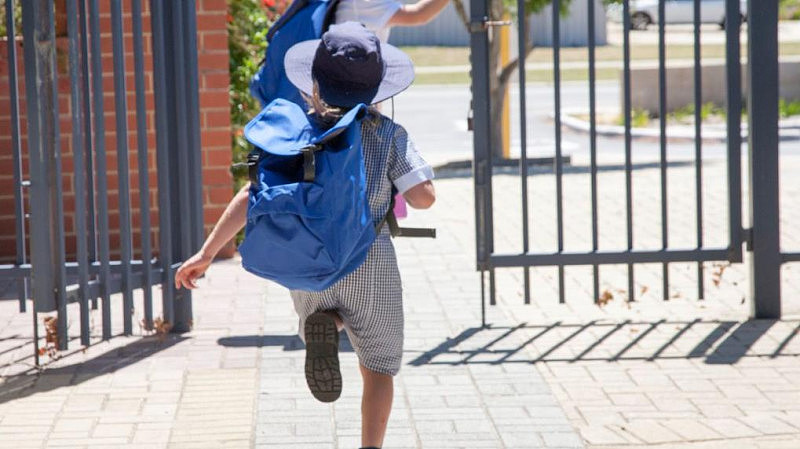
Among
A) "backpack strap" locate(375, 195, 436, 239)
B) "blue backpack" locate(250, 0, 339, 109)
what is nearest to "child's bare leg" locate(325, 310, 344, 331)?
"backpack strap" locate(375, 195, 436, 239)

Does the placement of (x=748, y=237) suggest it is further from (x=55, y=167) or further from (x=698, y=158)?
(x=55, y=167)

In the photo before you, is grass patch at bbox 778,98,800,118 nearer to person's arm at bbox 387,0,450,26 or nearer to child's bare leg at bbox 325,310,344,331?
person's arm at bbox 387,0,450,26

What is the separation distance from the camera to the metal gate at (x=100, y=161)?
562 centimetres

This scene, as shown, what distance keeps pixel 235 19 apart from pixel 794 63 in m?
12.7

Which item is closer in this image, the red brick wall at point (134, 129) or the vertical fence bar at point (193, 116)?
the vertical fence bar at point (193, 116)

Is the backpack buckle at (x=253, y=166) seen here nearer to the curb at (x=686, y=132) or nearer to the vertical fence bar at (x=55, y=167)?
the vertical fence bar at (x=55, y=167)

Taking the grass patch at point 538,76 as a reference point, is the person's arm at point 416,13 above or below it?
above

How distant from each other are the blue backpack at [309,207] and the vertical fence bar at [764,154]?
124 inches

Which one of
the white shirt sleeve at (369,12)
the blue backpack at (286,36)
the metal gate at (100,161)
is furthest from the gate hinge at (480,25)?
the metal gate at (100,161)

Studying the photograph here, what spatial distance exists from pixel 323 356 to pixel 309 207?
46 centimetres

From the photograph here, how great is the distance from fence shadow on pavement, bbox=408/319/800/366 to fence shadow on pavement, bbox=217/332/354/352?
46 cm

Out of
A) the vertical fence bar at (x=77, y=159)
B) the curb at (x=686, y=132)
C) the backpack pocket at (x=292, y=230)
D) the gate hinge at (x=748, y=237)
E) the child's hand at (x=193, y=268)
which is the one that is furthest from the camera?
the curb at (x=686, y=132)

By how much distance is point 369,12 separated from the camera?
5.82m

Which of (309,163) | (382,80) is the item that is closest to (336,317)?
(309,163)
